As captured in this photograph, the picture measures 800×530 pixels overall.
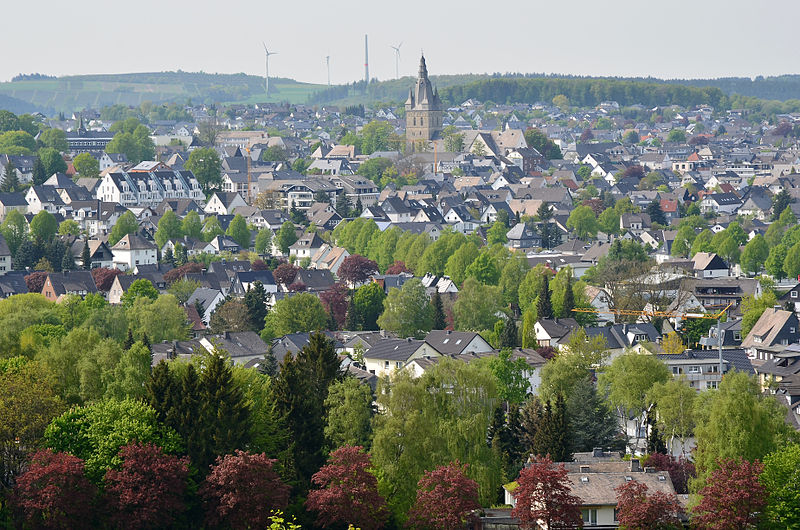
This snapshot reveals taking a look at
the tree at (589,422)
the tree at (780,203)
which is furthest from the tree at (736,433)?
the tree at (780,203)

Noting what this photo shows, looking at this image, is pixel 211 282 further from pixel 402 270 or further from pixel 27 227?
pixel 27 227

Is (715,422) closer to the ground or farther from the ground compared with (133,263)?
farther from the ground

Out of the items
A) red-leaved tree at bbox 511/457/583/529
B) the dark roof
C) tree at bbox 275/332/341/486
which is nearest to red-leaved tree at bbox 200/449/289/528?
tree at bbox 275/332/341/486

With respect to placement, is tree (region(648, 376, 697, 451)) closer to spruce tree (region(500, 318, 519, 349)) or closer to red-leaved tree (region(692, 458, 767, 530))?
red-leaved tree (region(692, 458, 767, 530))

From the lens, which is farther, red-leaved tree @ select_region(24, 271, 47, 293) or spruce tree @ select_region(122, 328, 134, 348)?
red-leaved tree @ select_region(24, 271, 47, 293)

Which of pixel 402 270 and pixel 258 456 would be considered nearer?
pixel 258 456

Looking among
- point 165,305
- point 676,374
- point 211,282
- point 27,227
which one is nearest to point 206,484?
point 676,374
